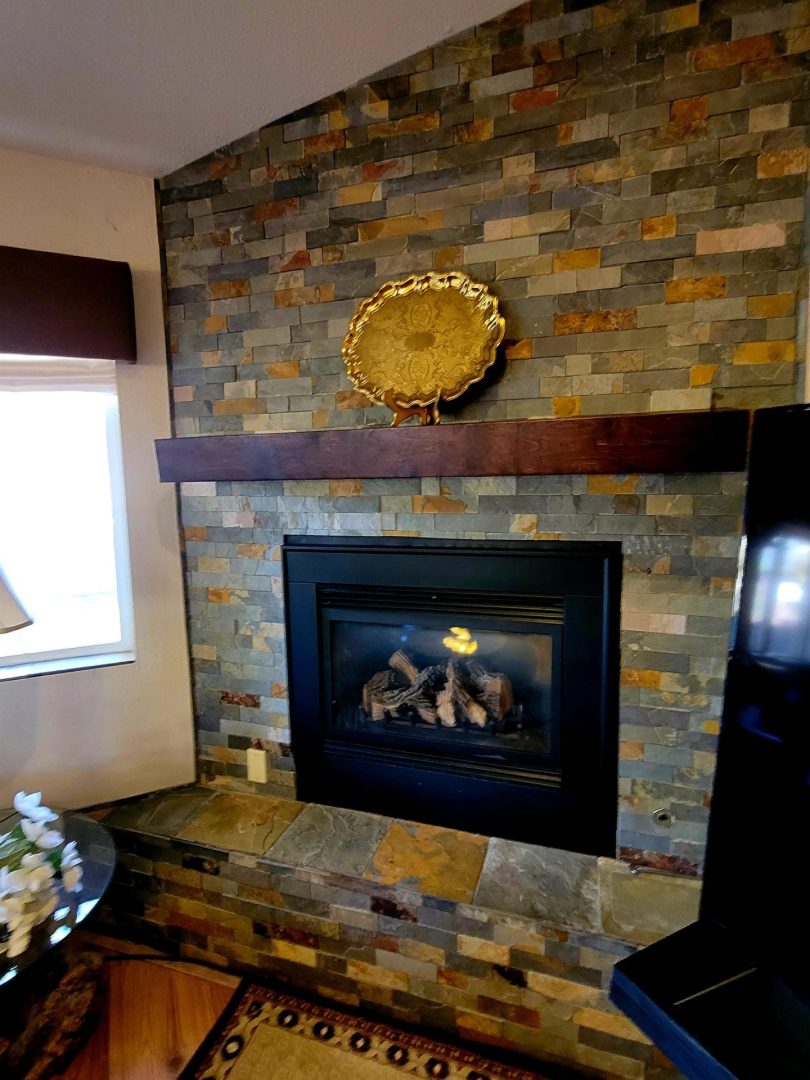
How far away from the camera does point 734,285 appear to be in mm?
1304

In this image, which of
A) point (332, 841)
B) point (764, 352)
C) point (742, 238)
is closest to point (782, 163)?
point (742, 238)

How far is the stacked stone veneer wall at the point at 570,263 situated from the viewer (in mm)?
1285

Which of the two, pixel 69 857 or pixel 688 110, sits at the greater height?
pixel 688 110

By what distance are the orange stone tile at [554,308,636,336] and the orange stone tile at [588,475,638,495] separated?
0.35 meters

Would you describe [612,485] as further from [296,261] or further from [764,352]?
[296,261]

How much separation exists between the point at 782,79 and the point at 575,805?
172cm

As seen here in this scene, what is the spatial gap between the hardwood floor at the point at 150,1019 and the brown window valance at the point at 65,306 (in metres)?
1.78

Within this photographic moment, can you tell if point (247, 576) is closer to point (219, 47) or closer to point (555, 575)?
point (555, 575)

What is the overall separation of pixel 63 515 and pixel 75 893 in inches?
42.7

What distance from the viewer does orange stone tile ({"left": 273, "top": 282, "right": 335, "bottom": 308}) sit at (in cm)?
164

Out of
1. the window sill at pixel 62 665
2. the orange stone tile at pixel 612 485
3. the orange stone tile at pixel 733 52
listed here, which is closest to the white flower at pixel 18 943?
the window sill at pixel 62 665

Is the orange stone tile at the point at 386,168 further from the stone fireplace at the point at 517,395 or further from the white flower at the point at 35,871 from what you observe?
the white flower at the point at 35,871

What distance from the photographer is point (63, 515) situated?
1.90 m

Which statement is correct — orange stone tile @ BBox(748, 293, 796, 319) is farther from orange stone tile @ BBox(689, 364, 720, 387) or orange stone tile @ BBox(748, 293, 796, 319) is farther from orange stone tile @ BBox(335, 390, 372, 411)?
orange stone tile @ BBox(335, 390, 372, 411)
